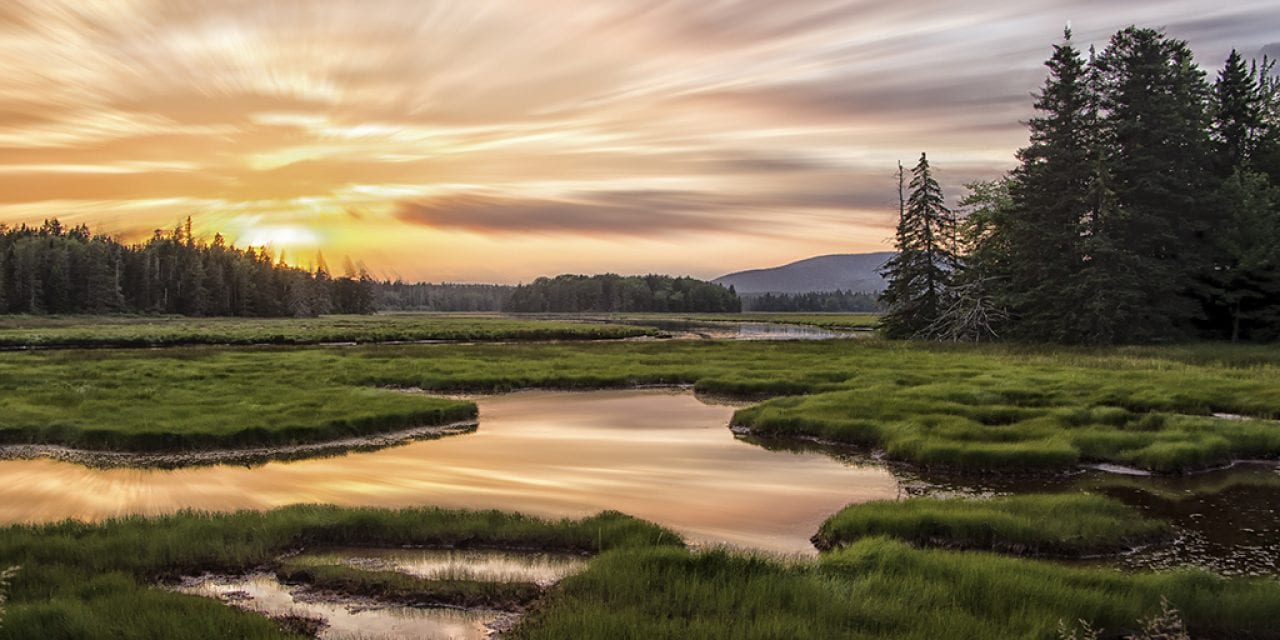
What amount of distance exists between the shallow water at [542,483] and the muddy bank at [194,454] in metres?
0.66

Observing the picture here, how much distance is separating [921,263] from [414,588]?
67.1m

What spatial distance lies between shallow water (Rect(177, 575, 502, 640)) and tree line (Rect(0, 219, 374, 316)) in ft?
480

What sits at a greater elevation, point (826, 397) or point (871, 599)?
point (826, 397)

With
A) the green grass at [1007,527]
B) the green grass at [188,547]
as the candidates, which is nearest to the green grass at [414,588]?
the green grass at [188,547]

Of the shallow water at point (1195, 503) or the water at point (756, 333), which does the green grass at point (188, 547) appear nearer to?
the shallow water at point (1195, 503)

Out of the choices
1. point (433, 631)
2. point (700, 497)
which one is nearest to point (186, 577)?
point (433, 631)

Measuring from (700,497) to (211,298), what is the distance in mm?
159376

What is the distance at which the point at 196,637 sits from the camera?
807 cm

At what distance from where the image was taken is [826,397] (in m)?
29.7

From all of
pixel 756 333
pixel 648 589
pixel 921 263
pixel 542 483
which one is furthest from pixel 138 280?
pixel 648 589

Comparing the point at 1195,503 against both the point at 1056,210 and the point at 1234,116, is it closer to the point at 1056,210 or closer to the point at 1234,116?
the point at 1056,210

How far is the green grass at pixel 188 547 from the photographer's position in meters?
8.44

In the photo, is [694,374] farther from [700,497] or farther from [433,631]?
[433,631]

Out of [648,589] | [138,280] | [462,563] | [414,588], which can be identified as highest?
[138,280]
